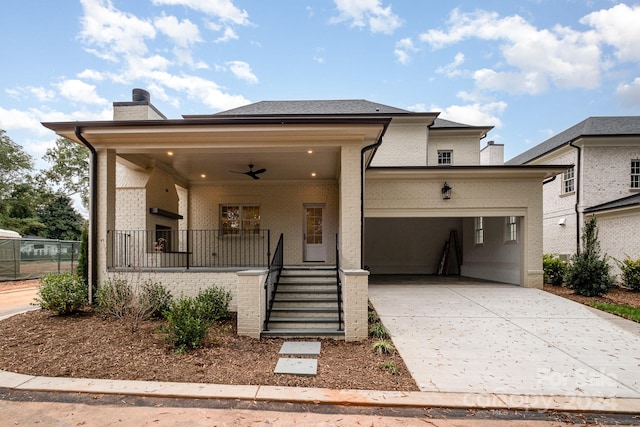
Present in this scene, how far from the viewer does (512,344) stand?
532 centimetres

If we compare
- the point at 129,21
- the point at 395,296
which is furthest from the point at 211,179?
the point at 395,296

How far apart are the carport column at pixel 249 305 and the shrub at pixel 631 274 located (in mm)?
11922

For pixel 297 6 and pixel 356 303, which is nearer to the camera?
pixel 356 303

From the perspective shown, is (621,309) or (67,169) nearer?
(621,309)

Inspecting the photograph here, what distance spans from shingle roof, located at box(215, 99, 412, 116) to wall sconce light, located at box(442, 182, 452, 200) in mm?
4978

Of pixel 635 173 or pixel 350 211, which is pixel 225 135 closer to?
pixel 350 211

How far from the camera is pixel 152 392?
373cm

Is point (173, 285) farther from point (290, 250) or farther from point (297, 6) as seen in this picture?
point (297, 6)

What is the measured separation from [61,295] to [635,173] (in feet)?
64.8

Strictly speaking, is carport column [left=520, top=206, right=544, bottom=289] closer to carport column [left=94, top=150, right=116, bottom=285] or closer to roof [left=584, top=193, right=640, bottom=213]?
roof [left=584, top=193, right=640, bottom=213]

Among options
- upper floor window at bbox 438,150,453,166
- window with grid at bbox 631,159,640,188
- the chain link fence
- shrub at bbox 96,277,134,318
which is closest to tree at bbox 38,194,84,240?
the chain link fence

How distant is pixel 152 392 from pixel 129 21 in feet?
40.0

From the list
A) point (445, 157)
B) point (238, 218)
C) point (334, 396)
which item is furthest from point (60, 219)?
point (334, 396)

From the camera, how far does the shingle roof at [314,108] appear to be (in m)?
14.1
